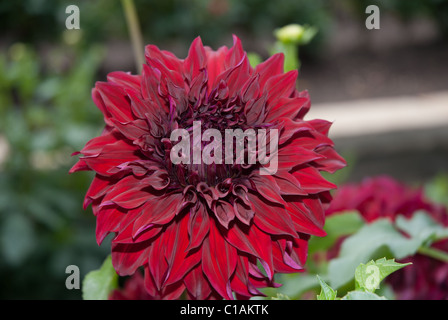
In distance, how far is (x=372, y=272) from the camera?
230mm

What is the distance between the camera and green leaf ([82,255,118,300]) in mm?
317

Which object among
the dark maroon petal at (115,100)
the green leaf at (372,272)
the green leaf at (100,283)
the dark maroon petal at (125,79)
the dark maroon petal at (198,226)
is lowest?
the green leaf at (100,283)

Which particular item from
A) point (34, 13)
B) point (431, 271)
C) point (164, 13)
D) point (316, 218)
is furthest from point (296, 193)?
point (164, 13)

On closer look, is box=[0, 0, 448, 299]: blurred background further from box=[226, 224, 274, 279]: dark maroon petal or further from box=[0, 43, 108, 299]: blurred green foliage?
box=[226, 224, 274, 279]: dark maroon petal

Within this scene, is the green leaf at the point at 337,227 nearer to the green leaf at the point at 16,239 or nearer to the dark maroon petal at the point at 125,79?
the dark maroon petal at the point at 125,79

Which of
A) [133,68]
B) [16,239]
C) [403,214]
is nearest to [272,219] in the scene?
[403,214]

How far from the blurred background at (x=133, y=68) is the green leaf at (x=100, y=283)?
41 cm

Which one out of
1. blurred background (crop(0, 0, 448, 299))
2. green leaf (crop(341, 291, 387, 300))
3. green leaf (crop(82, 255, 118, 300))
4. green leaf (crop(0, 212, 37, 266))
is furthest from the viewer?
blurred background (crop(0, 0, 448, 299))

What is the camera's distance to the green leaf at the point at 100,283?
32 centimetres
